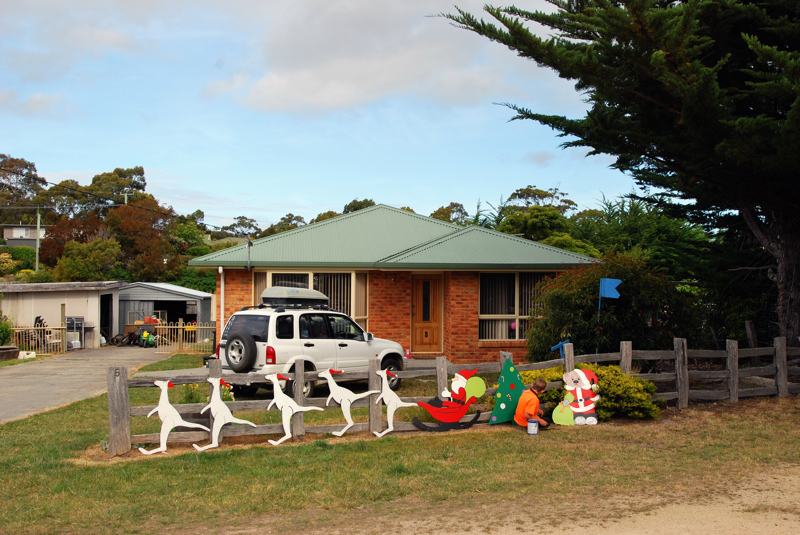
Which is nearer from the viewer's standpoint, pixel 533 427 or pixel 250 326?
pixel 533 427

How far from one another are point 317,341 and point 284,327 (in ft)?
2.29

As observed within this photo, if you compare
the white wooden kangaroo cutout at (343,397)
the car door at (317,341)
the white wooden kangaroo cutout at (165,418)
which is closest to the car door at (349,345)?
the car door at (317,341)

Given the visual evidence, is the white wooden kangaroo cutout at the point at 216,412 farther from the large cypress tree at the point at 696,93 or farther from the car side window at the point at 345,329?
the large cypress tree at the point at 696,93

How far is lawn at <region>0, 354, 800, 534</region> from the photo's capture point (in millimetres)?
5984

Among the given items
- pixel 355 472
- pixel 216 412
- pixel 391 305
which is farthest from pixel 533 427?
pixel 391 305

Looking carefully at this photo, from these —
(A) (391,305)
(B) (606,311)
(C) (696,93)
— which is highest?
(C) (696,93)

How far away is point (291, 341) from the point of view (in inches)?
459

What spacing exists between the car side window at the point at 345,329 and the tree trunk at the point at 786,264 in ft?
26.2

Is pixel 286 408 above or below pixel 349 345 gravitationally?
below

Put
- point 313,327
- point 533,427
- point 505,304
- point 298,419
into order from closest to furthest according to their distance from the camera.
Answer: point 298,419
point 533,427
point 313,327
point 505,304

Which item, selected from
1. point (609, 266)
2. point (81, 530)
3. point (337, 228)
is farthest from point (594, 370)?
point (337, 228)

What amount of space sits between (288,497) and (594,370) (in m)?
5.47

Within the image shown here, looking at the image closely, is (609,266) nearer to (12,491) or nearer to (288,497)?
(288,497)

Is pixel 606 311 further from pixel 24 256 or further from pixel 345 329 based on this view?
pixel 24 256
